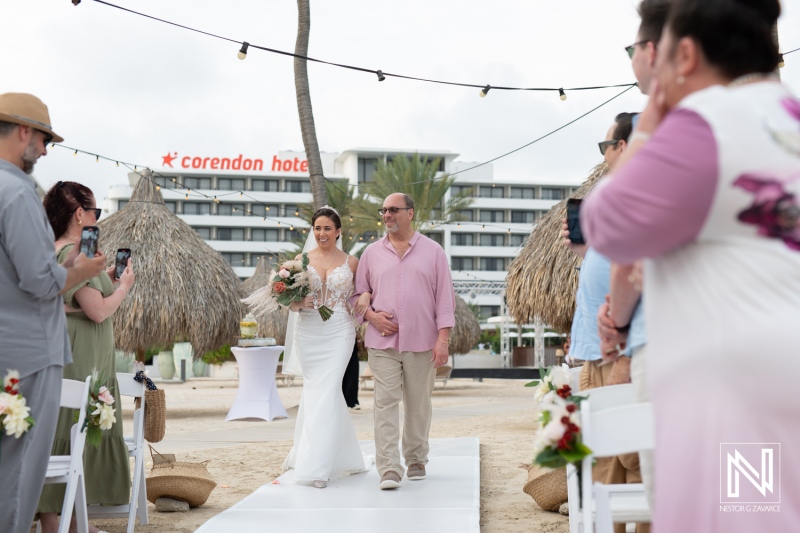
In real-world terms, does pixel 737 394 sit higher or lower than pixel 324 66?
lower

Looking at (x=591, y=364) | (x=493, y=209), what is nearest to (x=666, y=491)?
(x=591, y=364)

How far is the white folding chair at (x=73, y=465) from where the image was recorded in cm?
409

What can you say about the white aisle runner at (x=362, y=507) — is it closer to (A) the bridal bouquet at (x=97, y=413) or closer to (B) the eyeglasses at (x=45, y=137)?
(A) the bridal bouquet at (x=97, y=413)

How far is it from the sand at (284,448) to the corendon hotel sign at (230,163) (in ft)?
201

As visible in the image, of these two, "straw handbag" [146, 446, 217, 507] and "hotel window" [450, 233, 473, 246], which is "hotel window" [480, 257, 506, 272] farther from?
"straw handbag" [146, 446, 217, 507]

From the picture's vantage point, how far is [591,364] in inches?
165

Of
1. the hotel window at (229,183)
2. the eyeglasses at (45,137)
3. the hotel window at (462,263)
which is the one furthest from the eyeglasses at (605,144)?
the hotel window at (229,183)

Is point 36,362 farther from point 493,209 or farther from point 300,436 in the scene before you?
point 493,209

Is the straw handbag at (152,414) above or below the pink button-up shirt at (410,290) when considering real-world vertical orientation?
below

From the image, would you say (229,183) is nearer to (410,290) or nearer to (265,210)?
(265,210)

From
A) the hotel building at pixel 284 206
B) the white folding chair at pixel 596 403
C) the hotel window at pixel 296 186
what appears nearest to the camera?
the white folding chair at pixel 596 403

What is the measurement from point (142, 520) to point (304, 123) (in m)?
7.51

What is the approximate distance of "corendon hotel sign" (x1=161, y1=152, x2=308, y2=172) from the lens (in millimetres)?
82375

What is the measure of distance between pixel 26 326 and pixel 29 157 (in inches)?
28.8
